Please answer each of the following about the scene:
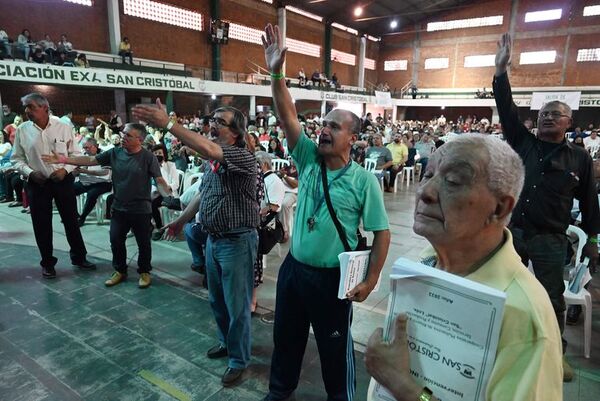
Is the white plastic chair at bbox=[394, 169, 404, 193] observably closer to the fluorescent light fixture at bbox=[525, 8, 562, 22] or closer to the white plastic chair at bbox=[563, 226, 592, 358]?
the white plastic chair at bbox=[563, 226, 592, 358]

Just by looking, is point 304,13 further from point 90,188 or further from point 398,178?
point 90,188

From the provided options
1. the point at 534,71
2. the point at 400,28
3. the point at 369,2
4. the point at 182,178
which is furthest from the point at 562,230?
the point at 400,28

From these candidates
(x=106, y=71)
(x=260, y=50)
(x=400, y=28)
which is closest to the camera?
(x=106, y=71)

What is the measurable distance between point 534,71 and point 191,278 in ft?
91.1

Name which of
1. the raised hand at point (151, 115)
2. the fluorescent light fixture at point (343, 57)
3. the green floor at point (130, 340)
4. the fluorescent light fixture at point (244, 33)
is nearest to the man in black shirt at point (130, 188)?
the green floor at point (130, 340)

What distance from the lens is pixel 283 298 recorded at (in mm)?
1778

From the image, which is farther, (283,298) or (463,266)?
(283,298)

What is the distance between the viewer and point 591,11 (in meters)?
21.6

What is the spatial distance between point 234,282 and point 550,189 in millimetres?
1927

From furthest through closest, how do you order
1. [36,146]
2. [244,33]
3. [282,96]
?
1. [244,33]
2. [36,146]
3. [282,96]

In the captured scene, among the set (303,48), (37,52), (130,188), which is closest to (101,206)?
(130,188)

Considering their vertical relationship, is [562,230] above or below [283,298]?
above

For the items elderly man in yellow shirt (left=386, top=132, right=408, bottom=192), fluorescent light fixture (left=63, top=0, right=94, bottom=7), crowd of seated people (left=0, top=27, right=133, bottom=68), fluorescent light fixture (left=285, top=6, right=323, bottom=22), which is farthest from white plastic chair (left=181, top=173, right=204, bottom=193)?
fluorescent light fixture (left=285, top=6, right=323, bottom=22)

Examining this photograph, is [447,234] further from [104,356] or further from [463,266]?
[104,356]
